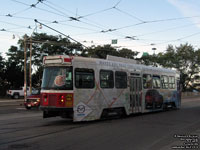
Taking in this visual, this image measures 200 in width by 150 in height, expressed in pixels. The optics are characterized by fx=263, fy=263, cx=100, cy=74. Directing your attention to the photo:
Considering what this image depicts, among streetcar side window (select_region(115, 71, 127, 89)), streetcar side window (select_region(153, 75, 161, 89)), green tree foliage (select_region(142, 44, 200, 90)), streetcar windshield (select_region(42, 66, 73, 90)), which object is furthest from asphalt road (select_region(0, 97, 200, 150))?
green tree foliage (select_region(142, 44, 200, 90))

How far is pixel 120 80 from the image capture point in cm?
1377

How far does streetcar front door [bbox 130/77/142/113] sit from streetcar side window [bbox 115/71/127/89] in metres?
0.74

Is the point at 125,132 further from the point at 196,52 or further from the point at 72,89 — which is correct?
the point at 196,52

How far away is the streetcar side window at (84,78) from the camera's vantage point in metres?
11.4

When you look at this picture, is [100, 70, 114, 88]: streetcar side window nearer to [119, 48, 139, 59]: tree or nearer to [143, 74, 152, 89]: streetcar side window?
[143, 74, 152, 89]: streetcar side window

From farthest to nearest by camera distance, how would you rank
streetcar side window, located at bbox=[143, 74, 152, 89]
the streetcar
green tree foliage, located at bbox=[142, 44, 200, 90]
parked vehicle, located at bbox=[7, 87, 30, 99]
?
1. green tree foliage, located at bbox=[142, 44, 200, 90]
2. parked vehicle, located at bbox=[7, 87, 30, 99]
3. streetcar side window, located at bbox=[143, 74, 152, 89]
4. the streetcar

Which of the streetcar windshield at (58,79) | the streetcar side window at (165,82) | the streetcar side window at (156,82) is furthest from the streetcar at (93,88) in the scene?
the streetcar side window at (165,82)

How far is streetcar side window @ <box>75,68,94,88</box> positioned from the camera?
11359 mm

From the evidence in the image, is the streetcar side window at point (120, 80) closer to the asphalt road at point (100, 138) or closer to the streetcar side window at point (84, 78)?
the streetcar side window at point (84, 78)

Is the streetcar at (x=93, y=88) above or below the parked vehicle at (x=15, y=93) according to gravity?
above

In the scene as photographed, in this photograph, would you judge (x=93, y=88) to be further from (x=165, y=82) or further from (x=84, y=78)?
(x=165, y=82)

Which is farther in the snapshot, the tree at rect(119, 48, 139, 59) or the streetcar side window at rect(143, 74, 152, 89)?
the tree at rect(119, 48, 139, 59)

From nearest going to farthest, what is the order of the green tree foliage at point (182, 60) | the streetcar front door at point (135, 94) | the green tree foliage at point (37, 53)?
the streetcar front door at point (135, 94) < the green tree foliage at point (37, 53) < the green tree foliage at point (182, 60)

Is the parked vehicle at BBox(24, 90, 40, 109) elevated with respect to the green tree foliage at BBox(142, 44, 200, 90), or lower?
lower
